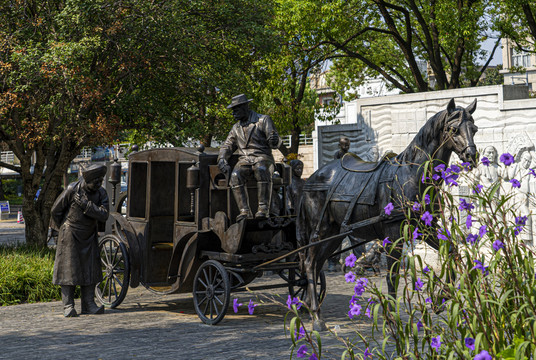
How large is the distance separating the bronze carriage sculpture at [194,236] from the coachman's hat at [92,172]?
0.71 metres

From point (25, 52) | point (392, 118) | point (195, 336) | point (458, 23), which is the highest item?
point (458, 23)

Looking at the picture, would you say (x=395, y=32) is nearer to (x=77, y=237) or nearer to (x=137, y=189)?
(x=137, y=189)

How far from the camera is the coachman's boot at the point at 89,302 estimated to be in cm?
934

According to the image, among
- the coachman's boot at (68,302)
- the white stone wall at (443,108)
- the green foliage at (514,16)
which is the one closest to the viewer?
the coachman's boot at (68,302)

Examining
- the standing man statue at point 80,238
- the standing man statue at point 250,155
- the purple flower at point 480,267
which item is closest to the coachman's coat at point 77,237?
the standing man statue at point 80,238

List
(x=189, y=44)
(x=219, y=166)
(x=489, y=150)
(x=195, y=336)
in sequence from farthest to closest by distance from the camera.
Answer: (x=189, y=44) < (x=489, y=150) < (x=219, y=166) < (x=195, y=336)

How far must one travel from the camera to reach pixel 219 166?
841 cm

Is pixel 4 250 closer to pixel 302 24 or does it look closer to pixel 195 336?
pixel 195 336

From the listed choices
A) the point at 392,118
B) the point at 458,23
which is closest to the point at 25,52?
the point at 392,118

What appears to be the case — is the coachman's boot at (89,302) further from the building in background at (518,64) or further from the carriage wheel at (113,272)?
the building in background at (518,64)

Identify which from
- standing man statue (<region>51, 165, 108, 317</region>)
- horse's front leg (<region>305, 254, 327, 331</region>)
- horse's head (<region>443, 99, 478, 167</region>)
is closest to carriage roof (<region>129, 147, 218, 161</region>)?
standing man statue (<region>51, 165, 108, 317</region>)

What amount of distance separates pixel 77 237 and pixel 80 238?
44mm

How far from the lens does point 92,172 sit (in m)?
9.23

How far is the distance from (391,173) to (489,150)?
5529 mm
